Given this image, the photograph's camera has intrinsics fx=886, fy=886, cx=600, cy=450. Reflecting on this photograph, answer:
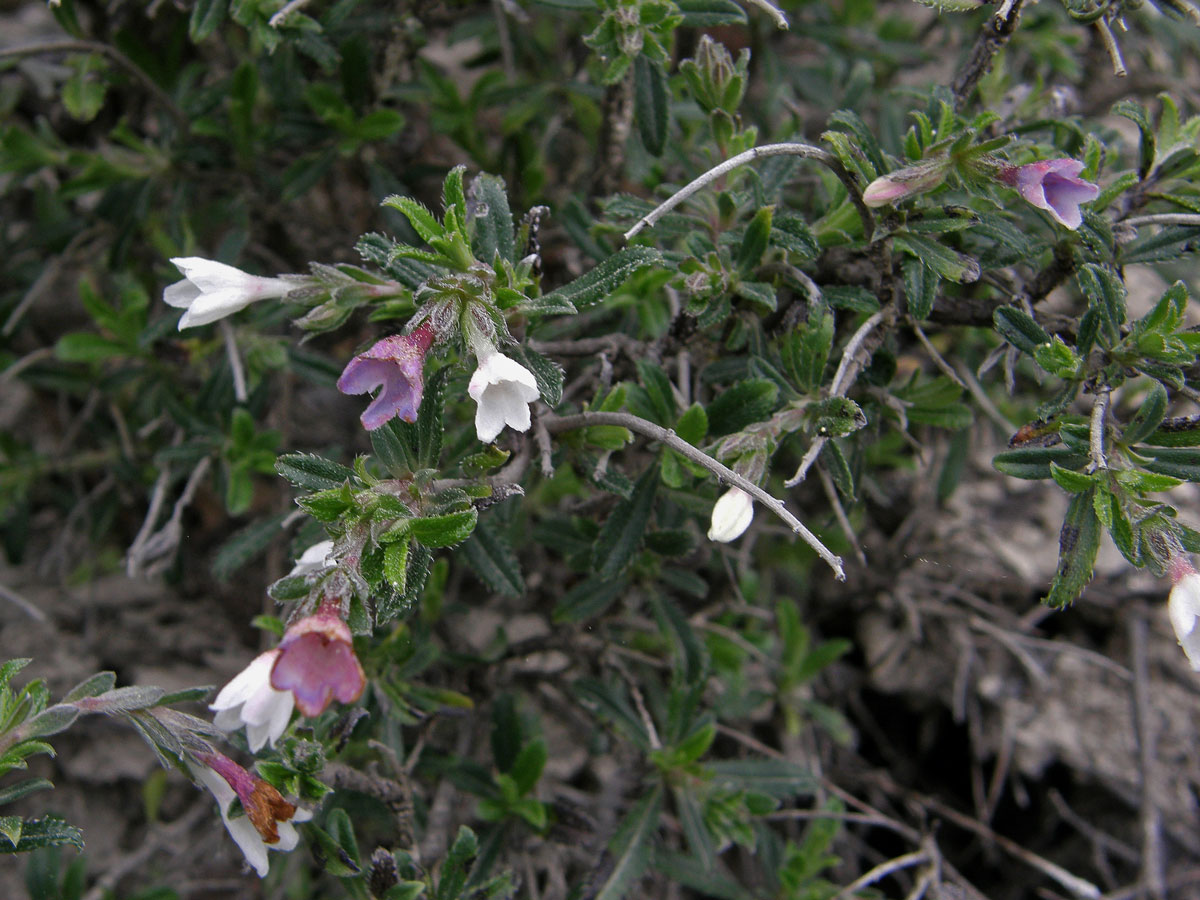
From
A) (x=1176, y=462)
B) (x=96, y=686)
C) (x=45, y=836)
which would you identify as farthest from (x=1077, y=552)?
(x=45, y=836)

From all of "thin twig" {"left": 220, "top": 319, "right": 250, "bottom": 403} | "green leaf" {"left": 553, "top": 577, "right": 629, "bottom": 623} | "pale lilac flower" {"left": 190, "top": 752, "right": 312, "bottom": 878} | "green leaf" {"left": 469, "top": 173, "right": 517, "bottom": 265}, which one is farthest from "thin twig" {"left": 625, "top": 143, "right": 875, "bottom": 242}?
"pale lilac flower" {"left": 190, "top": 752, "right": 312, "bottom": 878}

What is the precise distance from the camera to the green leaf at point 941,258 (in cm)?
171

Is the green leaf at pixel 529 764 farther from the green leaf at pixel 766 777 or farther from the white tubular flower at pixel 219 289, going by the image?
the white tubular flower at pixel 219 289

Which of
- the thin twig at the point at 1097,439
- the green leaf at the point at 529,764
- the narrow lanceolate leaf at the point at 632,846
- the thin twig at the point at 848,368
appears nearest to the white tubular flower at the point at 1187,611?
the thin twig at the point at 1097,439

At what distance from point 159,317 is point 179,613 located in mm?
1031

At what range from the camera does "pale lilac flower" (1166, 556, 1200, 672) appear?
4.99 feet

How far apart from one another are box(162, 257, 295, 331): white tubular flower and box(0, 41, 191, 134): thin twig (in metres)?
1.16

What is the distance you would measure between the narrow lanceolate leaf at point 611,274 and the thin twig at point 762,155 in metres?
0.04

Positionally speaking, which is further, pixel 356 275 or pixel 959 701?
pixel 959 701

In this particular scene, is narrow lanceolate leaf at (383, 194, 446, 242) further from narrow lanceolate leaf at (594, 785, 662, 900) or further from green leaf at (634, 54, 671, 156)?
narrow lanceolate leaf at (594, 785, 662, 900)

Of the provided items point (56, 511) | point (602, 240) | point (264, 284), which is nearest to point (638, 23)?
point (602, 240)

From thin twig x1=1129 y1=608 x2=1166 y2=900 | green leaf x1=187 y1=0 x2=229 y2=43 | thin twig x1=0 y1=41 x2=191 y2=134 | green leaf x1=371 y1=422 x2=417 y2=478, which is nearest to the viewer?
green leaf x1=371 y1=422 x2=417 y2=478

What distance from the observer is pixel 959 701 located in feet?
9.43

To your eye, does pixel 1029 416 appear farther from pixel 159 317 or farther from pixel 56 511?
pixel 56 511
